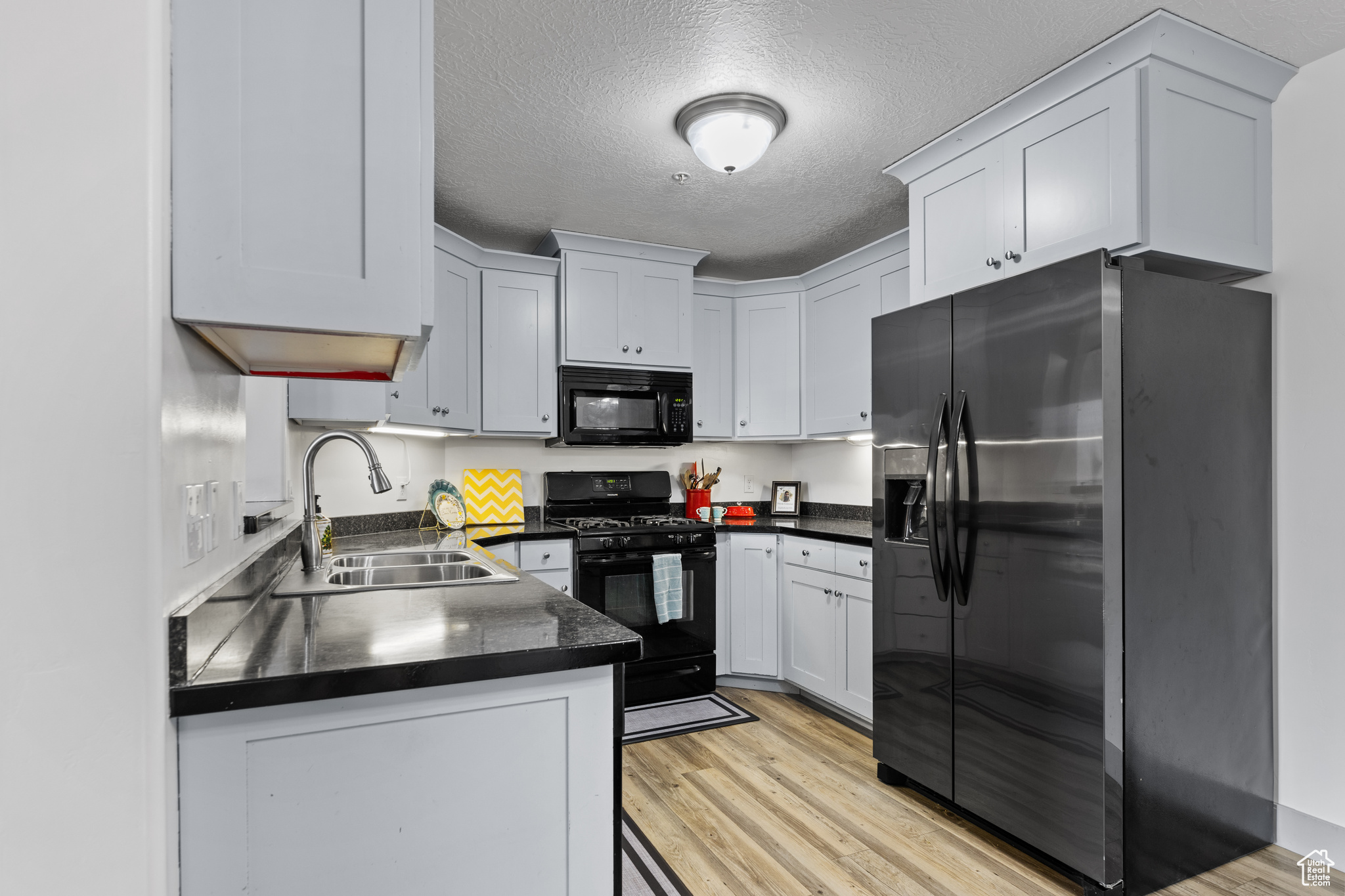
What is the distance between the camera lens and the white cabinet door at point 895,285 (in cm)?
335

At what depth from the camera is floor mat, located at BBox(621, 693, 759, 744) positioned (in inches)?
127

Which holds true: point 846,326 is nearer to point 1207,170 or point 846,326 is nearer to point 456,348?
point 1207,170

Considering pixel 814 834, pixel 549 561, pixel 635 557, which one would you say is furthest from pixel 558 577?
pixel 814 834

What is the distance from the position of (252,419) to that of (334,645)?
4.55 feet

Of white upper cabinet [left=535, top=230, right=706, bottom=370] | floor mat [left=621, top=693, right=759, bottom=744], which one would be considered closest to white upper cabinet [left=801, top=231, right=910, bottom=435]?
white upper cabinet [left=535, top=230, right=706, bottom=370]

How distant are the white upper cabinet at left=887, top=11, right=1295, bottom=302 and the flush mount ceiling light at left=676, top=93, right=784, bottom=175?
2.30ft

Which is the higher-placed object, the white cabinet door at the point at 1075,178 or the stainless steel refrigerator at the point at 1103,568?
the white cabinet door at the point at 1075,178

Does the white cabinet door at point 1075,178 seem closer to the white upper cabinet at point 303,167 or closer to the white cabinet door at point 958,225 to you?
the white cabinet door at point 958,225

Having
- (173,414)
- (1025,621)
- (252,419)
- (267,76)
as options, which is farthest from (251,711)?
(1025,621)

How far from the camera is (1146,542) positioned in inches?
78.2

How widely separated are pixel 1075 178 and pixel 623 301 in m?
2.23

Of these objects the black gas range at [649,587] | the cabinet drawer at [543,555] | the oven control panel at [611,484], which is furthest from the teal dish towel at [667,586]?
the oven control panel at [611,484]

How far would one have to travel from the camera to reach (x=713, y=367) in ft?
14.0

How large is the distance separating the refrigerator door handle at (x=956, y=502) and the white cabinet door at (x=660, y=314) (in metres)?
1.91
